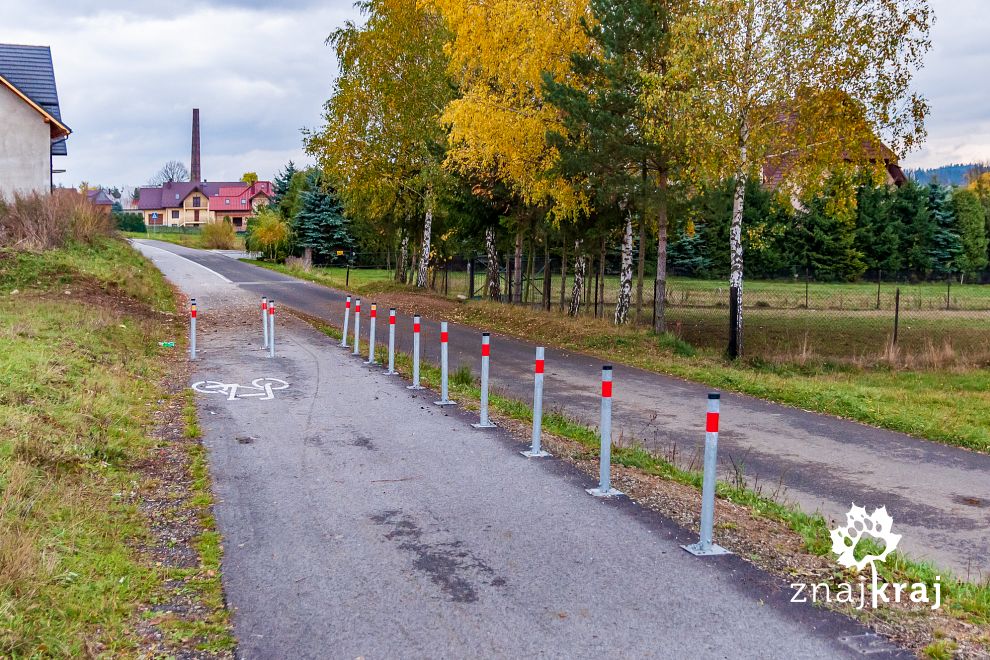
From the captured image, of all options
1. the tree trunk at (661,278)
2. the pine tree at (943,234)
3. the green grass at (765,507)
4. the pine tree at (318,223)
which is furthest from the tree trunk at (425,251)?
the pine tree at (943,234)

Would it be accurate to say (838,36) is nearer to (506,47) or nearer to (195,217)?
(506,47)

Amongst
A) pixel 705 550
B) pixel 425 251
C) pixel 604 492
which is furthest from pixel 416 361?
pixel 425 251

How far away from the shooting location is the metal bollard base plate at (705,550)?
6156mm

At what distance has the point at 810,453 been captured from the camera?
395 inches

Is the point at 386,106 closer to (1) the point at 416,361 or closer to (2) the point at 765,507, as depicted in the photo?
(1) the point at 416,361

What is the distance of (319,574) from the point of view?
5719 millimetres

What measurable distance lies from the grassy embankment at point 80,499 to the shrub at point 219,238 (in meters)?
63.2

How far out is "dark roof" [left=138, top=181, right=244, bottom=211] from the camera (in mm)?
138500

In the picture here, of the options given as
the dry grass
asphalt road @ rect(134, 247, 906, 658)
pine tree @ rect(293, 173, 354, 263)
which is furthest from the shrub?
asphalt road @ rect(134, 247, 906, 658)

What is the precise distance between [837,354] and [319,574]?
19556mm

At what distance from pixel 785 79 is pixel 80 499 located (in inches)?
637

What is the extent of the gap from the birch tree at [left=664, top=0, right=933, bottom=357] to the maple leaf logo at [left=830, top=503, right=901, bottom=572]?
11839mm

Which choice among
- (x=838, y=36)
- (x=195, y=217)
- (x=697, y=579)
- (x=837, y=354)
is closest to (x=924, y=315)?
(x=837, y=354)

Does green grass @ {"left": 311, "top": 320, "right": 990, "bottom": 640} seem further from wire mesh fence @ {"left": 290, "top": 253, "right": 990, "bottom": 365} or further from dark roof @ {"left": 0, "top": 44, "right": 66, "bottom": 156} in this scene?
dark roof @ {"left": 0, "top": 44, "right": 66, "bottom": 156}
